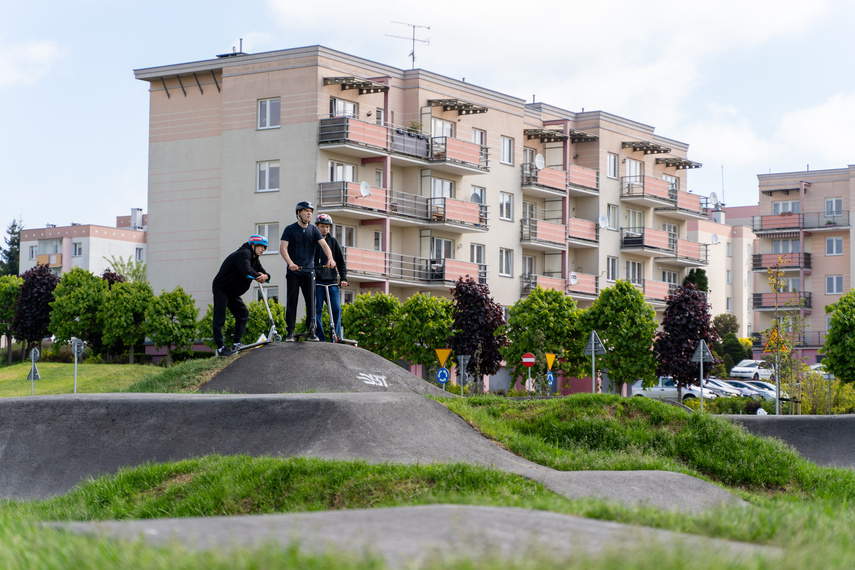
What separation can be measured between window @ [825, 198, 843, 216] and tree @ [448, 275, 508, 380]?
4913 cm

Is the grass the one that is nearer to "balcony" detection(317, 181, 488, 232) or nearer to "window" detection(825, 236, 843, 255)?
"balcony" detection(317, 181, 488, 232)

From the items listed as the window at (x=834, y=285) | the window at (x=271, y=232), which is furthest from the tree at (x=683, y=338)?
the window at (x=834, y=285)

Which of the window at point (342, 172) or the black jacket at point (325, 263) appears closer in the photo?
the black jacket at point (325, 263)

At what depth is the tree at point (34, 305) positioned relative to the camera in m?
64.4

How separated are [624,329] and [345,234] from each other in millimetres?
14497

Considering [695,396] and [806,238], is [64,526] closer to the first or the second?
[695,396]

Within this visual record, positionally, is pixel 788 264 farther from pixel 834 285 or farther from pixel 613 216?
pixel 613 216

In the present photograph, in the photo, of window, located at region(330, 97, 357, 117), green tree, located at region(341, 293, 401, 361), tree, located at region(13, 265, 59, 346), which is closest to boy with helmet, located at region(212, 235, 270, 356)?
green tree, located at region(341, 293, 401, 361)

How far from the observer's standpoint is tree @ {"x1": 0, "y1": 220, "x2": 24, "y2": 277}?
11088 cm

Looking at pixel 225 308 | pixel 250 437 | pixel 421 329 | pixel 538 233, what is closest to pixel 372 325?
pixel 421 329

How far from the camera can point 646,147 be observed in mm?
71188

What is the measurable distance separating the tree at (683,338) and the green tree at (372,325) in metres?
11.7

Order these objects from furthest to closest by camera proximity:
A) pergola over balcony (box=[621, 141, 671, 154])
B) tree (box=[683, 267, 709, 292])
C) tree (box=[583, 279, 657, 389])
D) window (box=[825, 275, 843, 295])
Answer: window (box=[825, 275, 843, 295])
tree (box=[683, 267, 709, 292])
pergola over balcony (box=[621, 141, 671, 154])
tree (box=[583, 279, 657, 389])

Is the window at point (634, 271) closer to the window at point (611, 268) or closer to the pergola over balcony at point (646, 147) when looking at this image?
the window at point (611, 268)
